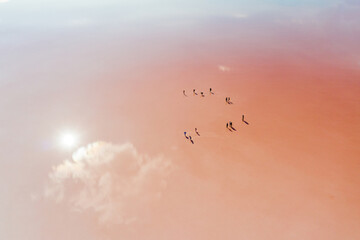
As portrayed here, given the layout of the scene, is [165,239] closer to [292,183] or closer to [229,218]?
[229,218]

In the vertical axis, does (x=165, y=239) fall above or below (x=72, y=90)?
below

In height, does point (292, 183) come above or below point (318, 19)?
below

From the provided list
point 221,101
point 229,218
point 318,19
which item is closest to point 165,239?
point 229,218

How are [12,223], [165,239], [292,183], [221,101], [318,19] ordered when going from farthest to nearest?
[318,19]
[221,101]
[292,183]
[12,223]
[165,239]

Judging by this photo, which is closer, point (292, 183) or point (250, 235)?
point (250, 235)

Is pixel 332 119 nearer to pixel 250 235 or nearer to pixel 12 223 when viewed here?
pixel 250 235

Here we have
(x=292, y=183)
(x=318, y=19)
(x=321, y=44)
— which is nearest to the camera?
(x=292, y=183)

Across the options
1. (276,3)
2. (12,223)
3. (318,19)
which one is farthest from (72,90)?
(276,3)

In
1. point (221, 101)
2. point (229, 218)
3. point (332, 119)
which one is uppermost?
point (221, 101)

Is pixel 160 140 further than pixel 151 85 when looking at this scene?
No
